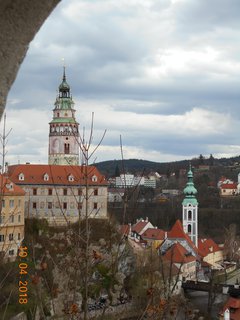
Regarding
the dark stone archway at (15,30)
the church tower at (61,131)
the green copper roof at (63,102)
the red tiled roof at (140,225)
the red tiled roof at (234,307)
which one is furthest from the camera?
the red tiled roof at (140,225)

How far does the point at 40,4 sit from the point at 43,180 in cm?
3494

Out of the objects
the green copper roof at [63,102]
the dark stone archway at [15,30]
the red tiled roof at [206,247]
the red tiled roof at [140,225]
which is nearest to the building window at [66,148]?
the green copper roof at [63,102]

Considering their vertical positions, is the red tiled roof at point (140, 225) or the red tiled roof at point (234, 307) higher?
the red tiled roof at point (140, 225)

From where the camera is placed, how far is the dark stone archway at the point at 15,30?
1673 mm

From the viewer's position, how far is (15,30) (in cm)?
171

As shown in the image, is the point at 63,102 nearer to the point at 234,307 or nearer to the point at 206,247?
the point at 206,247

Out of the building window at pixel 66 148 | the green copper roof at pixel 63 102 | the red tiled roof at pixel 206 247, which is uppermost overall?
the green copper roof at pixel 63 102

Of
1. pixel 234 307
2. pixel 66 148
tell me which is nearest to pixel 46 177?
pixel 66 148

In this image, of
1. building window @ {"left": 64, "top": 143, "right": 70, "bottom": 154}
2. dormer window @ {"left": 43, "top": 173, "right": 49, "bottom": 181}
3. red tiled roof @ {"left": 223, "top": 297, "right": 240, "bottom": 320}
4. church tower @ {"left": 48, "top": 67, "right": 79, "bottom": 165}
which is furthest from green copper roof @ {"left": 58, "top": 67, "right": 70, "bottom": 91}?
red tiled roof @ {"left": 223, "top": 297, "right": 240, "bottom": 320}

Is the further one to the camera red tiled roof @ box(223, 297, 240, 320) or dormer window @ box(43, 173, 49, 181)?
dormer window @ box(43, 173, 49, 181)

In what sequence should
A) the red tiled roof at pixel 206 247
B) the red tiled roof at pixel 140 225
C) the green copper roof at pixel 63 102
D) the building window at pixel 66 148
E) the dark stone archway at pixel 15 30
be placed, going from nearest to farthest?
the dark stone archway at pixel 15 30
the building window at pixel 66 148
the green copper roof at pixel 63 102
the red tiled roof at pixel 206 247
the red tiled roof at pixel 140 225

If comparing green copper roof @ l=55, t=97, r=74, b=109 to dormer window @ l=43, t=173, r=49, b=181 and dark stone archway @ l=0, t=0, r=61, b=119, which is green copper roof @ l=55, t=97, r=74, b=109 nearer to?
dormer window @ l=43, t=173, r=49, b=181

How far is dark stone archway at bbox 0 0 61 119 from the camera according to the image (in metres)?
1.67

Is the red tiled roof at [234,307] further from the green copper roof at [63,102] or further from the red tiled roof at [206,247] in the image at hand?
the red tiled roof at [206,247]
